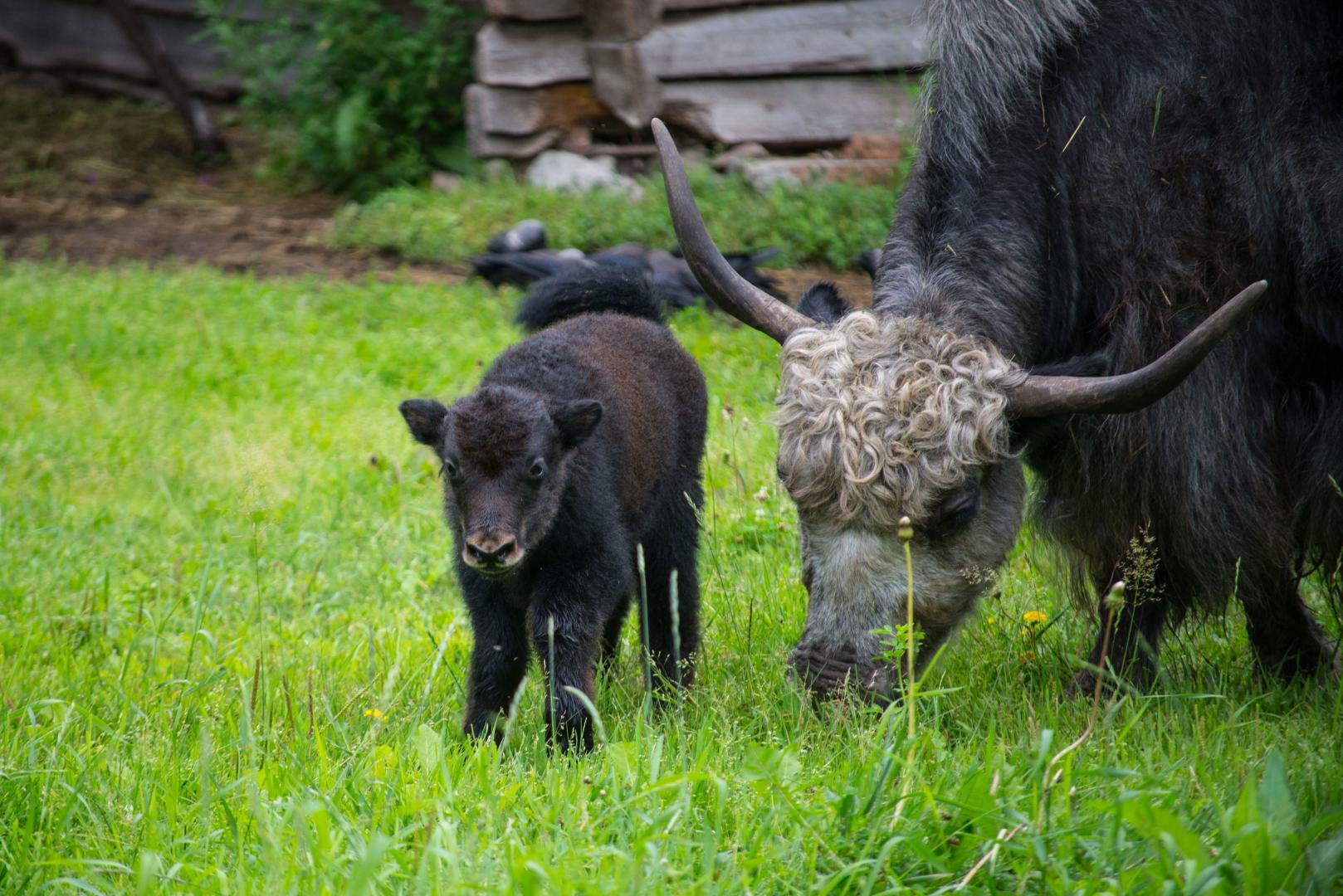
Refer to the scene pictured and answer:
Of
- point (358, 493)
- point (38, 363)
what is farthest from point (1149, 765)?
point (38, 363)

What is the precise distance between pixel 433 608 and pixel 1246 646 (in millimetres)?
2931

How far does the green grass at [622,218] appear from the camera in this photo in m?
9.50

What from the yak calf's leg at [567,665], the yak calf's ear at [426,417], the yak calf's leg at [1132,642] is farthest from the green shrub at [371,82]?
the yak calf's leg at [1132,642]

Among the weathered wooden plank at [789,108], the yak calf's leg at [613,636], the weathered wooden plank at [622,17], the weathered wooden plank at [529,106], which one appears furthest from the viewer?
the weathered wooden plank at [529,106]

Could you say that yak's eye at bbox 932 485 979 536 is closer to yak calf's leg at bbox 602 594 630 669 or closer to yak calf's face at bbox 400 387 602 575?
yak calf's face at bbox 400 387 602 575

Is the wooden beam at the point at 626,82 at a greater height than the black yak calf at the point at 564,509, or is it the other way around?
the wooden beam at the point at 626,82

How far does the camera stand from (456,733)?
376 centimetres

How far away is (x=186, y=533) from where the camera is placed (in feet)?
19.4

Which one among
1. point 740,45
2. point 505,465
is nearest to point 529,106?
point 740,45

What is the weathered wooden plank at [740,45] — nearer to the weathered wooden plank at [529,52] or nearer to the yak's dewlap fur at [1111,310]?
the weathered wooden plank at [529,52]

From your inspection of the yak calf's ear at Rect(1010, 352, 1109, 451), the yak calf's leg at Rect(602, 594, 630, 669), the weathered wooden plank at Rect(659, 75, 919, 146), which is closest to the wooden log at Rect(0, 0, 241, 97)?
the weathered wooden plank at Rect(659, 75, 919, 146)

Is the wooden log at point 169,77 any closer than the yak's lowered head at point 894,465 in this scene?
No

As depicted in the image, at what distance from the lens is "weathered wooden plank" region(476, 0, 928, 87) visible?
36.0 feet

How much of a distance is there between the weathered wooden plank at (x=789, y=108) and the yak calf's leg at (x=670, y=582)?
285 inches
